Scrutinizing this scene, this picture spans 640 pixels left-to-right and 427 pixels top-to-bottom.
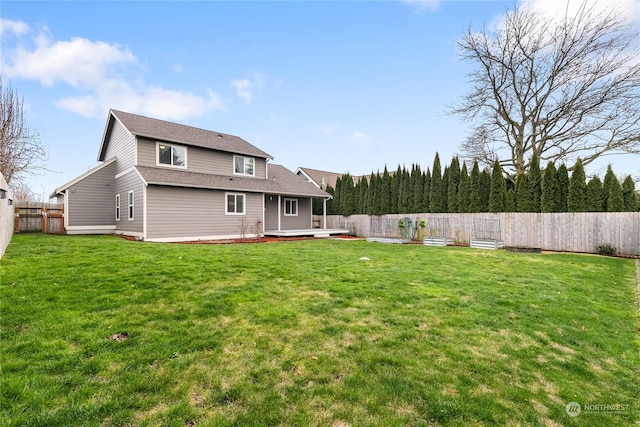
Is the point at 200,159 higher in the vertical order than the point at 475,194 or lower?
higher

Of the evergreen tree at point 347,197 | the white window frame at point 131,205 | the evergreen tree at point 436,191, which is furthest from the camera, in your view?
the evergreen tree at point 347,197

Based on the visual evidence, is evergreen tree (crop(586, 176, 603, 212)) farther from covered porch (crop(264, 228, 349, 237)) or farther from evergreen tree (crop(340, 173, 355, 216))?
evergreen tree (crop(340, 173, 355, 216))

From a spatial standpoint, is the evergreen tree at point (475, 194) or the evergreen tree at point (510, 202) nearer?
the evergreen tree at point (510, 202)

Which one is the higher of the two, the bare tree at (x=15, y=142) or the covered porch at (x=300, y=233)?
the bare tree at (x=15, y=142)

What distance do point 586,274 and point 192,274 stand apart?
10376mm

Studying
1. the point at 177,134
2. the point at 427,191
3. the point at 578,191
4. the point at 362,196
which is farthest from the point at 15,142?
the point at 578,191

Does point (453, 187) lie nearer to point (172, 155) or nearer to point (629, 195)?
point (629, 195)

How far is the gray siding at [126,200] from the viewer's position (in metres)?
13.7

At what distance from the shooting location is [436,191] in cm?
1861

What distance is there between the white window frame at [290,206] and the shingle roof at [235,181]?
905mm

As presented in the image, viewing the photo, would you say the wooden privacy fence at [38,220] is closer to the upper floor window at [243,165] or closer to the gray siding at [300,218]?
the upper floor window at [243,165]

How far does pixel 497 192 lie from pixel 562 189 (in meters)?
2.75

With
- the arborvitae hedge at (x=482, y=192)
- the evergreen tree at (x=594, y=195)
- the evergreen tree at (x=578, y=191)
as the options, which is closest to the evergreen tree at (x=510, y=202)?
the arborvitae hedge at (x=482, y=192)

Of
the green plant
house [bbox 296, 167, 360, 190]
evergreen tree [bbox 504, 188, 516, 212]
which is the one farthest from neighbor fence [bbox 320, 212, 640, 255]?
house [bbox 296, 167, 360, 190]
